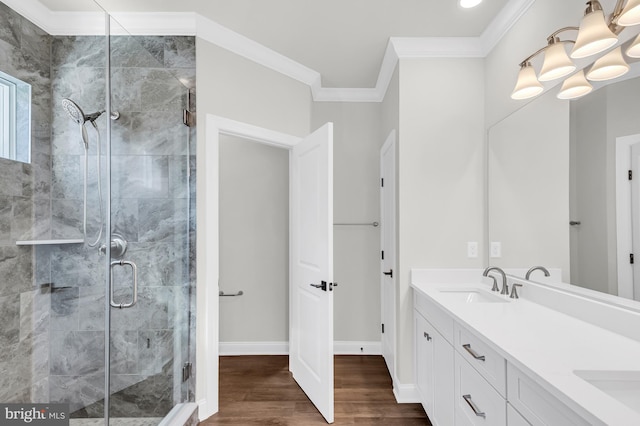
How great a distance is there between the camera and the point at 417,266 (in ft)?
7.57

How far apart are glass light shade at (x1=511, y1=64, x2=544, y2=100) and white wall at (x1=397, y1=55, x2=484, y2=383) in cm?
57

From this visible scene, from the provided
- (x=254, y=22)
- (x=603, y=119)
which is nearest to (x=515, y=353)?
(x=603, y=119)

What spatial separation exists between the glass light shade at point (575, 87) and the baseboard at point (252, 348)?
2.93m

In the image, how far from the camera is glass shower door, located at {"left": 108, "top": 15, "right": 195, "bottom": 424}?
67.1 inches

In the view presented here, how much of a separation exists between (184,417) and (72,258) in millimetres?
1192

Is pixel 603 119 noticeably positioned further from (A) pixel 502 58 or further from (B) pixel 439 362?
(B) pixel 439 362

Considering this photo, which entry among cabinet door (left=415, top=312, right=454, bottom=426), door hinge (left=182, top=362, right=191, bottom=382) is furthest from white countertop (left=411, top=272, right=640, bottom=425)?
door hinge (left=182, top=362, right=191, bottom=382)

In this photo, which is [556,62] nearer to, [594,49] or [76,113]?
[594,49]

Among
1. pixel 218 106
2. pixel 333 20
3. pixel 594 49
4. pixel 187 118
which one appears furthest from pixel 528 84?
pixel 187 118

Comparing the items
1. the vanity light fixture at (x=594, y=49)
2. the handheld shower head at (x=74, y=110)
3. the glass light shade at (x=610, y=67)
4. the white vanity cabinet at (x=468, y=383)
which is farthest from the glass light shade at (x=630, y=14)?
the handheld shower head at (x=74, y=110)

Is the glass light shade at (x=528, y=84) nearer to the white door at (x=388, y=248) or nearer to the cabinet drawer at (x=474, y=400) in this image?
the white door at (x=388, y=248)

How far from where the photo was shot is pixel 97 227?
1.60 m

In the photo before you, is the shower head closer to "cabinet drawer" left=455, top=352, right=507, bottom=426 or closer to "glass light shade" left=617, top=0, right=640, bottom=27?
"cabinet drawer" left=455, top=352, right=507, bottom=426

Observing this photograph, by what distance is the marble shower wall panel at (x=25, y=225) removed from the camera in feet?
4.30
